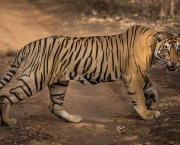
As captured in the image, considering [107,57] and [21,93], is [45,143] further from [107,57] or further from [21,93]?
[107,57]

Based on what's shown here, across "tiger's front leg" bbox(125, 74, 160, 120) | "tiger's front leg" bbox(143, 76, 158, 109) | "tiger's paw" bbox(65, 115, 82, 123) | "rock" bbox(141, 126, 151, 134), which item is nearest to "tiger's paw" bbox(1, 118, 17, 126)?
"tiger's paw" bbox(65, 115, 82, 123)

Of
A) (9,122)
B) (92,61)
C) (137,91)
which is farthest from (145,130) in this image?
(9,122)

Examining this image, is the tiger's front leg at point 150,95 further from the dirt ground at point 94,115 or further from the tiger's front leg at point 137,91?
the tiger's front leg at point 137,91

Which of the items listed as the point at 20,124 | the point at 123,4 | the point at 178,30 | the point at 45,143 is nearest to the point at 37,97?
the point at 20,124

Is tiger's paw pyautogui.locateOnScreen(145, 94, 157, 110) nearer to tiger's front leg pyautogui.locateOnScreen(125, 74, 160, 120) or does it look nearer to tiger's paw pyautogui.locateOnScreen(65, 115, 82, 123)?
tiger's front leg pyautogui.locateOnScreen(125, 74, 160, 120)

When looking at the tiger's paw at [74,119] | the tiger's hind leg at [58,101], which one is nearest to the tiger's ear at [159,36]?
the tiger's hind leg at [58,101]

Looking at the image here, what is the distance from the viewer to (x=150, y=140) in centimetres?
577

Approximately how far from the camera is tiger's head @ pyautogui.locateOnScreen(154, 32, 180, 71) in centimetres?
597

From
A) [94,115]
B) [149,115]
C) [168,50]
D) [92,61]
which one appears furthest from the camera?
[94,115]

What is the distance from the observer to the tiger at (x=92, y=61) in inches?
233

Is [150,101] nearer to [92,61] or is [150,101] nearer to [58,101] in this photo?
[92,61]

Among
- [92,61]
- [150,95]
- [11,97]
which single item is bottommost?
[150,95]

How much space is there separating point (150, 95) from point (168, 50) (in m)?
1.02

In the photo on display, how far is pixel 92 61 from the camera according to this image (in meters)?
6.19
